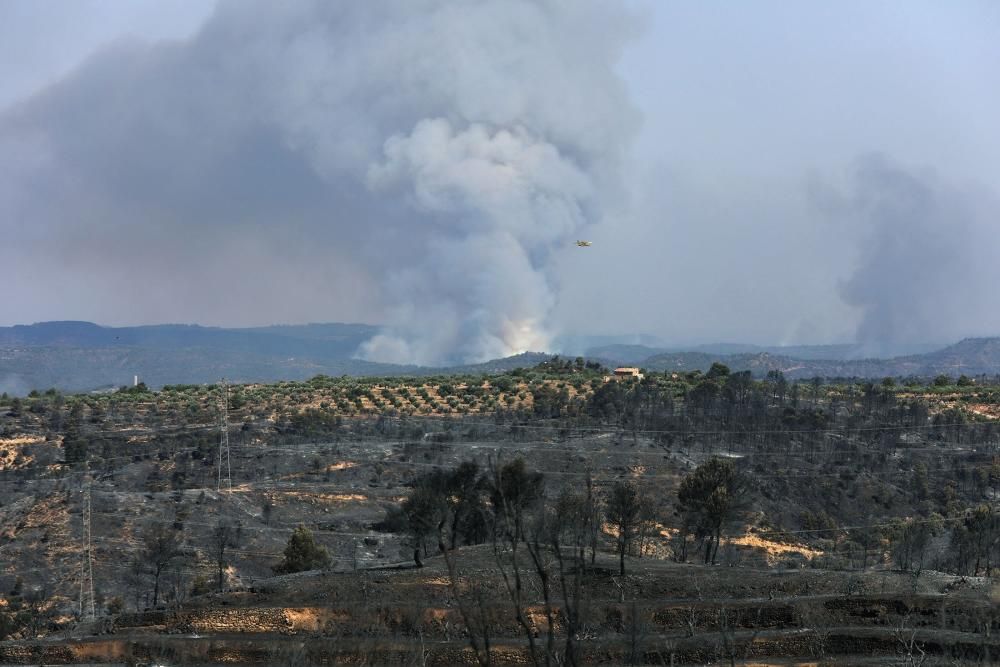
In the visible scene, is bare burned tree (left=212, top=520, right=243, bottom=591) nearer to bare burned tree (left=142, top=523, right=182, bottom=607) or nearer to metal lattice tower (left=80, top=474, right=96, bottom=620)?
bare burned tree (left=142, top=523, right=182, bottom=607)

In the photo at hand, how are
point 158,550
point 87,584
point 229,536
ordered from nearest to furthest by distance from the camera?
point 158,550 → point 87,584 → point 229,536

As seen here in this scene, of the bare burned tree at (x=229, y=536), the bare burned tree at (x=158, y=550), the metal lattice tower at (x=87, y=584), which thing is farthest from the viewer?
the bare burned tree at (x=229, y=536)

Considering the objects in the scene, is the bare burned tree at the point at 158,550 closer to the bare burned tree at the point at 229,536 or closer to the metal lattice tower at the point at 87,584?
the bare burned tree at the point at 229,536

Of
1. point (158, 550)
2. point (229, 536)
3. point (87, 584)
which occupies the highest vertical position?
point (158, 550)

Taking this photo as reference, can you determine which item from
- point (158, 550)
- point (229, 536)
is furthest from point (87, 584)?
point (229, 536)

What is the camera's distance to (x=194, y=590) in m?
76.1

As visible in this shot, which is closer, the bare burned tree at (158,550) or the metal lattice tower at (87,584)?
the metal lattice tower at (87,584)

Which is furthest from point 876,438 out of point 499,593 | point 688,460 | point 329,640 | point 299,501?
point 329,640

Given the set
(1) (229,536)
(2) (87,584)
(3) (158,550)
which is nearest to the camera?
(3) (158,550)

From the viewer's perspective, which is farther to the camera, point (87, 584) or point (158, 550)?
point (87, 584)

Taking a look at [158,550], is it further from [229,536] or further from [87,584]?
[229,536]

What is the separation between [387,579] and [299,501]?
39713 mm

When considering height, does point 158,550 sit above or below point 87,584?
above

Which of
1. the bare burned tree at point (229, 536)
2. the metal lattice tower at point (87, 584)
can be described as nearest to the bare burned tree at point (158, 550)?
the bare burned tree at point (229, 536)
